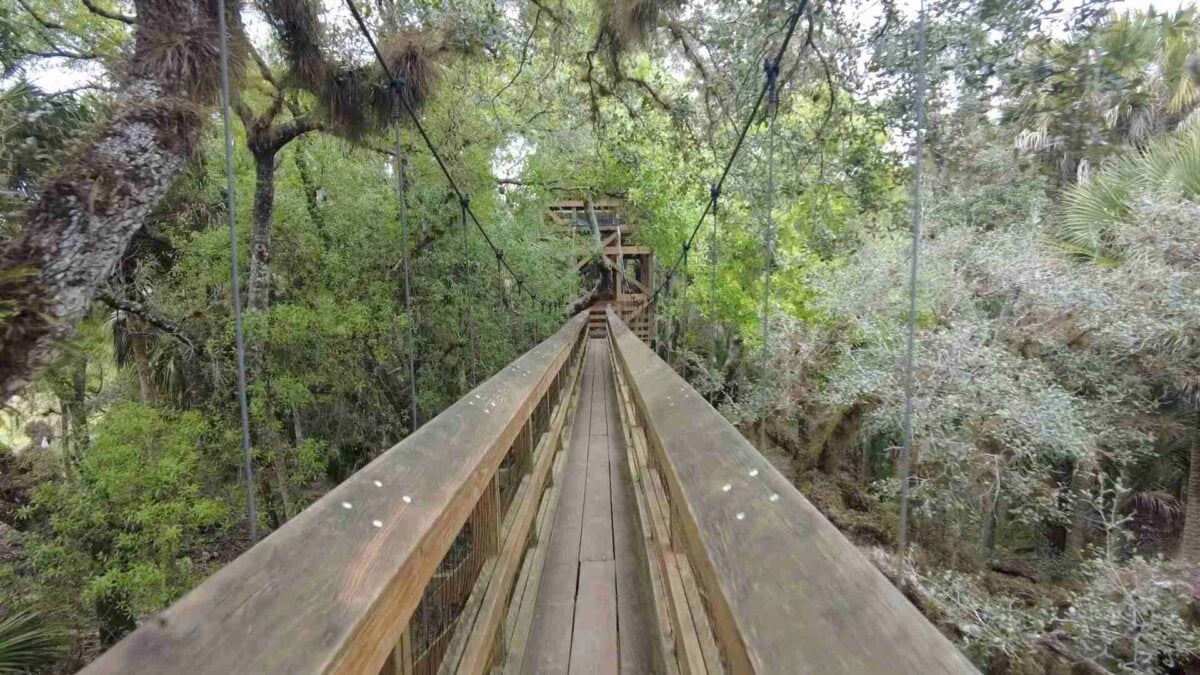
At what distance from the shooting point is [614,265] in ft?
51.2

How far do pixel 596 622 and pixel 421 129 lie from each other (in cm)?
345

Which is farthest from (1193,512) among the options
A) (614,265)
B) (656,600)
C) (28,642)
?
(614,265)

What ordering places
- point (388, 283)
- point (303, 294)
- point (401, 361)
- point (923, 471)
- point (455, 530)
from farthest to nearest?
point (401, 361) → point (388, 283) → point (303, 294) → point (923, 471) → point (455, 530)

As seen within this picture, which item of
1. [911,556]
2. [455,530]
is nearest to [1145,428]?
[911,556]

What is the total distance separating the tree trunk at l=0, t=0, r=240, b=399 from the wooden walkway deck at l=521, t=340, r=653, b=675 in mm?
2017

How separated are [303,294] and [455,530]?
16.9 feet

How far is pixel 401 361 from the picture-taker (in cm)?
647

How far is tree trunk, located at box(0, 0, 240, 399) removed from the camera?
81.9 inches

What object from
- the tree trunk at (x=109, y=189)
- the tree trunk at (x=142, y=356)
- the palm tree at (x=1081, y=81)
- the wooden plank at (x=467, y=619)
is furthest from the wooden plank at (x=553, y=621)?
the tree trunk at (x=142, y=356)

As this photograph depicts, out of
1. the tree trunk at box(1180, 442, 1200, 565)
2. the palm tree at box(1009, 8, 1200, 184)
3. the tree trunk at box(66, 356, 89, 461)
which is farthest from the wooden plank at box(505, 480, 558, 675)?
the tree trunk at box(1180, 442, 1200, 565)

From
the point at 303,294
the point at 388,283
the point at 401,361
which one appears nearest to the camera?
the point at 303,294

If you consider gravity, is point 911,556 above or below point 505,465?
below

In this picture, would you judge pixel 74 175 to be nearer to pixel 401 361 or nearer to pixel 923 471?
pixel 401 361

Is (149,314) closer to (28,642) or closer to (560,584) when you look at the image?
(28,642)
